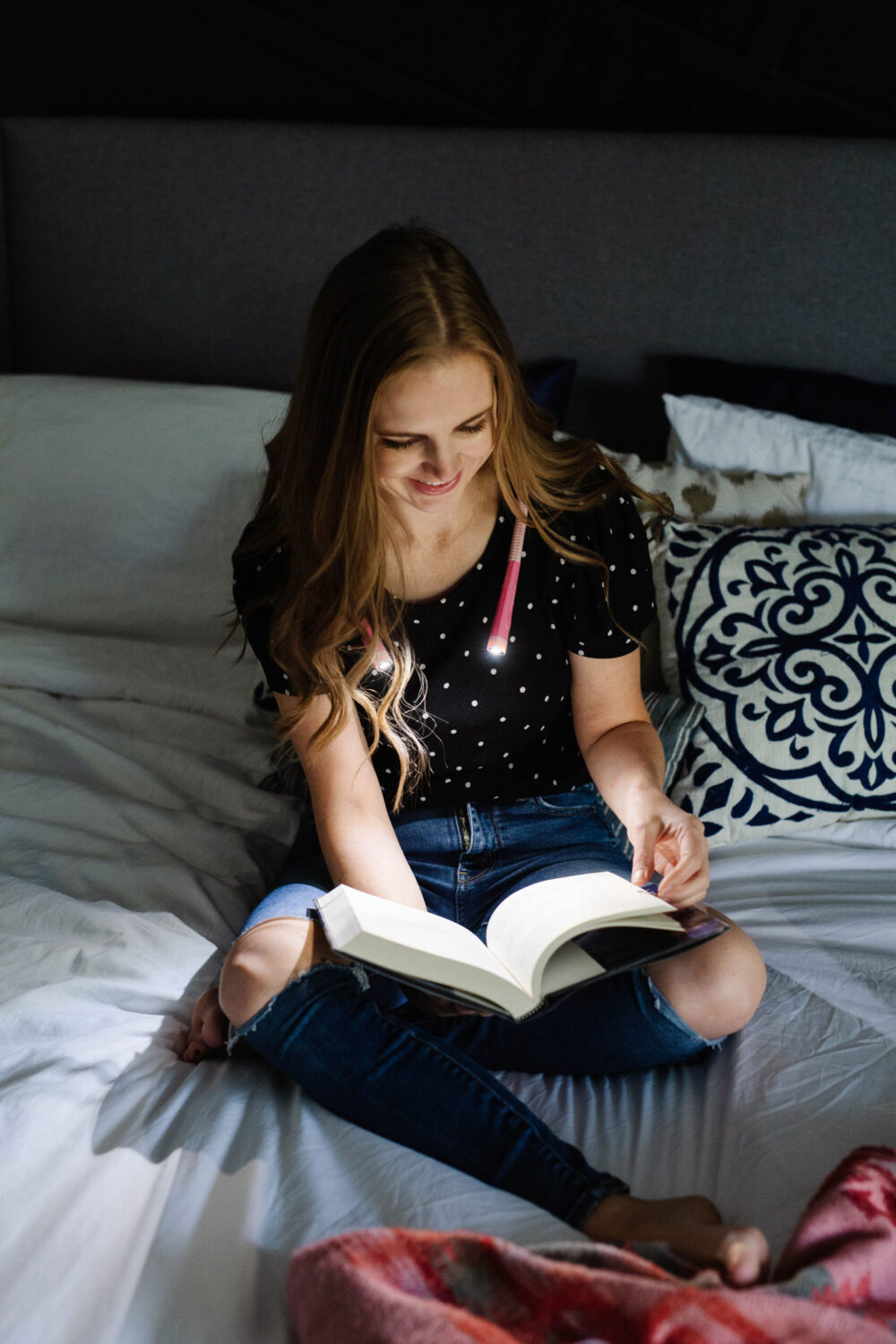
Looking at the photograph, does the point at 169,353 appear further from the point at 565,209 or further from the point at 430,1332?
the point at 430,1332

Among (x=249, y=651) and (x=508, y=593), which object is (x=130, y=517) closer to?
(x=249, y=651)

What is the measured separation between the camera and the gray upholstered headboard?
1657 millimetres

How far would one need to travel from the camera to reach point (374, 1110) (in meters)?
0.87

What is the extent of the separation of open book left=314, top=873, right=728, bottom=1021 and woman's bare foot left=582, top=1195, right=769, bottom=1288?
156 millimetres

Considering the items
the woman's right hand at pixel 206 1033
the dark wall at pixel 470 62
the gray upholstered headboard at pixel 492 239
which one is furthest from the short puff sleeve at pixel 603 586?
the dark wall at pixel 470 62

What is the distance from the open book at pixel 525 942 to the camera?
0.79m

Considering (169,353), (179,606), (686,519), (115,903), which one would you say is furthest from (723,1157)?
(169,353)

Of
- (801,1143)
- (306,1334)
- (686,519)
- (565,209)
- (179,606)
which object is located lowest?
(306,1334)

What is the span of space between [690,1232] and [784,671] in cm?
69

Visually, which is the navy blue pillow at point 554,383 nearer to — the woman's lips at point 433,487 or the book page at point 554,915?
the woman's lips at point 433,487

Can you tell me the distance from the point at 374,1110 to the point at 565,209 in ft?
4.75

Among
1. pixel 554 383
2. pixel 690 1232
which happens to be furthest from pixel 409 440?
pixel 554 383

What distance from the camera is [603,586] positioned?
1.13 metres

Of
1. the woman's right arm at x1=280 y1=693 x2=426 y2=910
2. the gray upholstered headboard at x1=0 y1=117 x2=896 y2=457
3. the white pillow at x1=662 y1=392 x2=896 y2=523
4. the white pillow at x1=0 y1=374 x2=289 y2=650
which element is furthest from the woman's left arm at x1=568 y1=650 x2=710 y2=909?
the gray upholstered headboard at x1=0 y1=117 x2=896 y2=457
